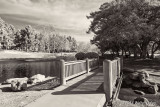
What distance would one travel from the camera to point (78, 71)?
11.9 meters

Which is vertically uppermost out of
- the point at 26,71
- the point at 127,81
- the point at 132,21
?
the point at 132,21

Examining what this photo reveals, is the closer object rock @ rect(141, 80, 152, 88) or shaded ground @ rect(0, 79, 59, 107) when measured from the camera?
shaded ground @ rect(0, 79, 59, 107)

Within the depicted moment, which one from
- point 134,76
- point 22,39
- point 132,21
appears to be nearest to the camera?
point 134,76

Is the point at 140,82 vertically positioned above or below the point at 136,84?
above

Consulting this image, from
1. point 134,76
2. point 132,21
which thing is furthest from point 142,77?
point 132,21

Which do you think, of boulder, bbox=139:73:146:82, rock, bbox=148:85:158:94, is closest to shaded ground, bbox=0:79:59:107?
rock, bbox=148:85:158:94

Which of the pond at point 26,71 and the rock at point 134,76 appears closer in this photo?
the rock at point 134,76

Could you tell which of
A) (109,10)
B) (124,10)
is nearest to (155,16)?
(124,10)

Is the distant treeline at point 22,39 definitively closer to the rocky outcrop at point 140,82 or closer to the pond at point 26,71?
the pond at point 26,71

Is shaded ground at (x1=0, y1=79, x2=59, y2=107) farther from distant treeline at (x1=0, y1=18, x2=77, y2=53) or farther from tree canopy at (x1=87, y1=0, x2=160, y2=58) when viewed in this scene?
distant treeline at (x1=0, y1=18, x2=77, y2=53)

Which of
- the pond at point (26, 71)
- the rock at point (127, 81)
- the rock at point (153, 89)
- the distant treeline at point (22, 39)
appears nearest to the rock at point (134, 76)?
the rock at point (127, 81)

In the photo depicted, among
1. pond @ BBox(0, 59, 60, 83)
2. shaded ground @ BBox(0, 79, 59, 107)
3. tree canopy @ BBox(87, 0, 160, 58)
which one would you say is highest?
tree canopy @ BBox(87, 0, 160, 58)

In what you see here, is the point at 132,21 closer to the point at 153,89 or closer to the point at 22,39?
the point at 153,89

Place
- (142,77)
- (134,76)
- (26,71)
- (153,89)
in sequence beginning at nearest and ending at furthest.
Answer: (153,89) < (142,77) < (134,76) < (26,71)
